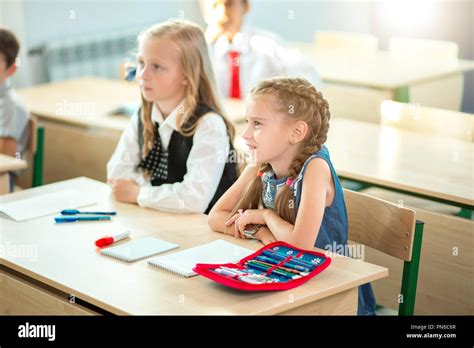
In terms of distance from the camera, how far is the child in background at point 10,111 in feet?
12.7

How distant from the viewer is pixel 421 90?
16.0 ft

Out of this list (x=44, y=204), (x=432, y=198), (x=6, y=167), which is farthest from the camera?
(x=6, y=167)

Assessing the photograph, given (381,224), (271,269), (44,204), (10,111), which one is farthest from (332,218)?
(10,111)

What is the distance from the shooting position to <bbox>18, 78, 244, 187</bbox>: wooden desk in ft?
13.5

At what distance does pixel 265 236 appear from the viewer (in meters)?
2.46

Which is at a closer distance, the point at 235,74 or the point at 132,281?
the point at 132,281

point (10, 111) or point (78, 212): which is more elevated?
point (10, 111)

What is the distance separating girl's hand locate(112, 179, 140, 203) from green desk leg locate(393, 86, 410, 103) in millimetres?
2276

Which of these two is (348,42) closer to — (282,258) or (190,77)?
(190,77)

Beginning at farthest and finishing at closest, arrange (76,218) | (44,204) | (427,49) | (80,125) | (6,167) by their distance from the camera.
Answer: (427,49)
(80,125)
(6,167)
(44,204)
(76,218)

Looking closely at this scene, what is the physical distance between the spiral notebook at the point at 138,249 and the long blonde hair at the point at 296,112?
14.1 inches

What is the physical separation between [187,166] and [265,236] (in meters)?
0.61

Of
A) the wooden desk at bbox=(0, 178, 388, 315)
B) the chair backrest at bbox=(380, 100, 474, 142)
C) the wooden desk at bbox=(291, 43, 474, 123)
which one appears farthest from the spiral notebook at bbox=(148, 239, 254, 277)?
the wooden desk at bbox=(291, 43, 474, 123)
